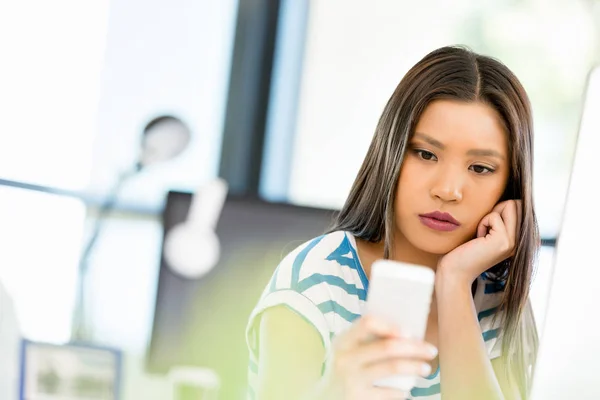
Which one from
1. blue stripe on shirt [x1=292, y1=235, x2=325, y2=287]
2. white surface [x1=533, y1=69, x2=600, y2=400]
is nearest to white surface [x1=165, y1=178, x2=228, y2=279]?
blue stripe on shirt [x1=292, y1=235, x2=325, y2=287]

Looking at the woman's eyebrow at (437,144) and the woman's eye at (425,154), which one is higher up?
the woman's eyebrow at (437,144)

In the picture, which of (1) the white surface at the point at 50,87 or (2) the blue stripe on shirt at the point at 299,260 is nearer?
(2) the blue stripe on shirt at the point at 299,260

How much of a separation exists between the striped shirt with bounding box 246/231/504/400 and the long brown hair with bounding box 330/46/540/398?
0.06m

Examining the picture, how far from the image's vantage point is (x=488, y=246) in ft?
3.13

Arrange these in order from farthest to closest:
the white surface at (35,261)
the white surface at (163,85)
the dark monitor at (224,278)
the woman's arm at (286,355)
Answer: the white surface at (163,85) < the white surface at (35,261) < the dark monitor at (224,278) < the woman's arm at (286,355)

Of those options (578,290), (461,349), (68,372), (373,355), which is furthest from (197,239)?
(578,290)

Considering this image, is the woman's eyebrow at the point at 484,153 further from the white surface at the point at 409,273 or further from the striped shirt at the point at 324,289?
the white surface at the point at 409,273

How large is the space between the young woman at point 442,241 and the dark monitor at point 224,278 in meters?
0.24

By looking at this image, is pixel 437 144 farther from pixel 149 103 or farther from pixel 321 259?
pixel 149 103

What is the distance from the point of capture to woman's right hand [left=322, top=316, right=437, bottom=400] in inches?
24.6

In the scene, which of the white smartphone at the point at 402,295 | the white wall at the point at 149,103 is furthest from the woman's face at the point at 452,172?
the white wall at the point at 149,103

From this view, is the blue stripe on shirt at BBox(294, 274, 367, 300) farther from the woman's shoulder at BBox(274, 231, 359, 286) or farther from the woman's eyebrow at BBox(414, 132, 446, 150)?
the woman's eyebrow at BBox(414, 132, 446, 150)

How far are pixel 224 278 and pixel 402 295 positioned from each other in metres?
0.77

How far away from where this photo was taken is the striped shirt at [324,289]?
0.93 meters
